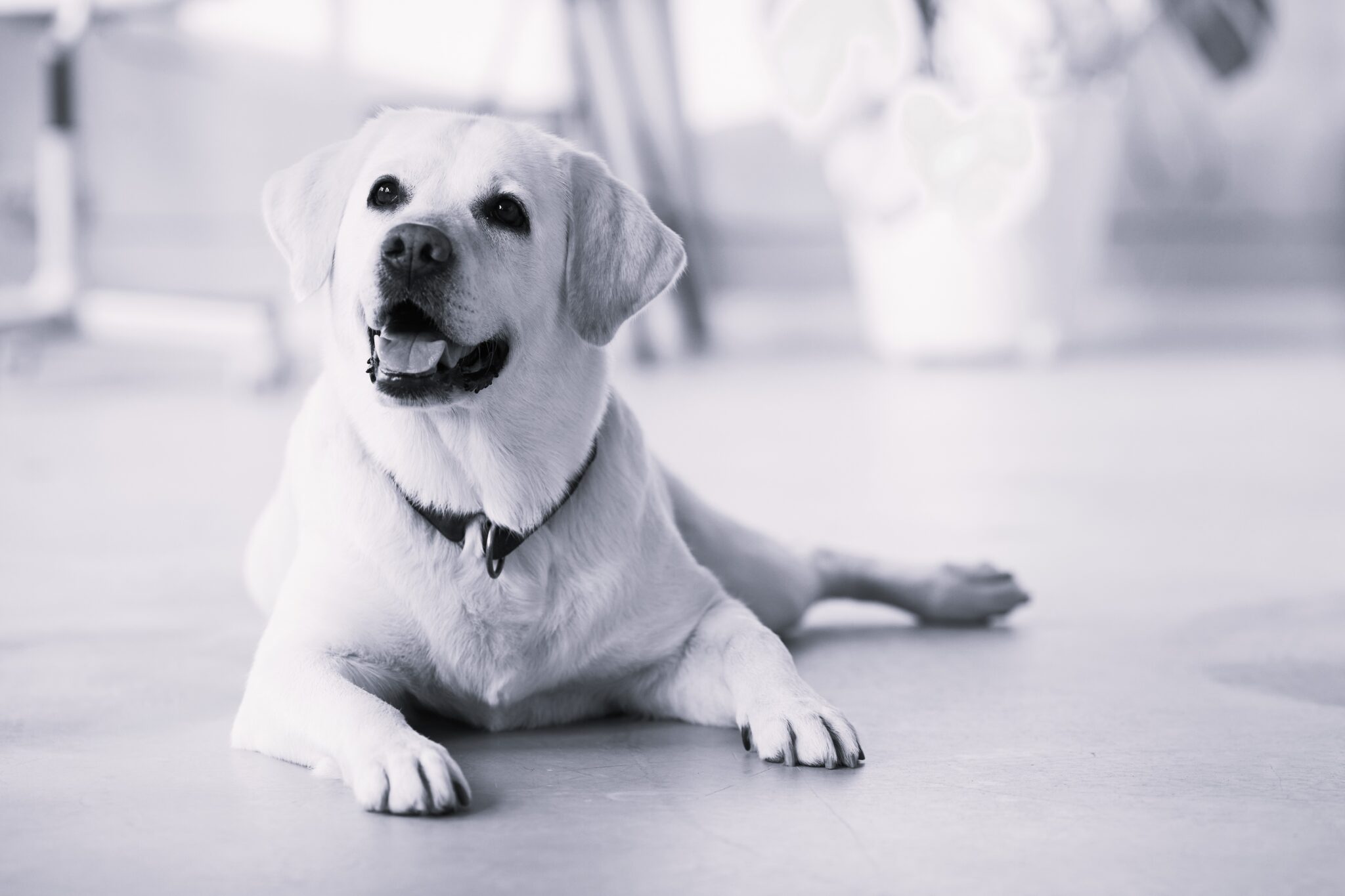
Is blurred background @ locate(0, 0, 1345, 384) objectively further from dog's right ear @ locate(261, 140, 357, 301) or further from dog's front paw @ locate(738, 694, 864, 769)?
dog's front paw @ locate(738, 694, 864, 769)

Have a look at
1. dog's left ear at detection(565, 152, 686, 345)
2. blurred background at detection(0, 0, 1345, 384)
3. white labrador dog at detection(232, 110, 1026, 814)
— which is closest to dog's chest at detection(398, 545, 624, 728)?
white labrador dog at detection(232, 110, 1026, 814)

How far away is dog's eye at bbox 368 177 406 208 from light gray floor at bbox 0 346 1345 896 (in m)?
0.65

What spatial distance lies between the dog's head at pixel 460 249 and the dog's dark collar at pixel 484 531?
137mm

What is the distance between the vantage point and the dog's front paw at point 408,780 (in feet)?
4.42

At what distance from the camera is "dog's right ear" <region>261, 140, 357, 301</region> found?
5.97 feet

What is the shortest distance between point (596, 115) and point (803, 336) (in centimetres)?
219

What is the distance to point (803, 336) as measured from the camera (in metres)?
8.96

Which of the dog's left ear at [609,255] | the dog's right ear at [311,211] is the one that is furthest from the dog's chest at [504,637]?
the dog's right ear at [311,211]

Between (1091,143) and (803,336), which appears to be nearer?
(1091,143)

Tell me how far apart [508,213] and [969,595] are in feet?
3.23

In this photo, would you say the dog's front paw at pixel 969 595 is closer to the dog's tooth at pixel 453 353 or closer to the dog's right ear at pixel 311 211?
the dog's tooth at pixel 453 353

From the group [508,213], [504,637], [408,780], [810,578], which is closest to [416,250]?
[508,213]

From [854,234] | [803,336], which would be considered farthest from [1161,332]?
[854,234]

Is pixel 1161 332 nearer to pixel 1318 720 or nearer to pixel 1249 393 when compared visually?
pixel 1249 393
